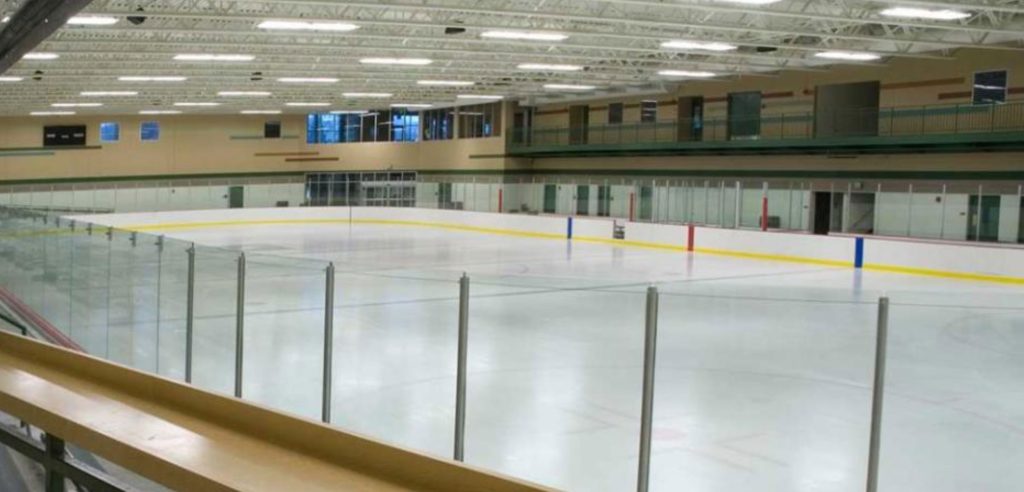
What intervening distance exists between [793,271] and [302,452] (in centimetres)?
2370

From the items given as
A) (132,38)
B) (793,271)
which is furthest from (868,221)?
(132,38)

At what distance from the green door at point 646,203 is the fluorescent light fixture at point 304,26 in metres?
15.5

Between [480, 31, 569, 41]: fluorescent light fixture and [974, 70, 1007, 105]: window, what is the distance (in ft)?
47.0

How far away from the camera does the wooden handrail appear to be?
2475 millimetres

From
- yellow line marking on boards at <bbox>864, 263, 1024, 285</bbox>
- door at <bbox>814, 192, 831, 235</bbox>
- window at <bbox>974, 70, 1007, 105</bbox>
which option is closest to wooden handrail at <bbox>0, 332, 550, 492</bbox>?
yellow line marking on boards at <bbox>864, 263, 1024, 285</bbox>

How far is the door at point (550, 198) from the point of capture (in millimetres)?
43094

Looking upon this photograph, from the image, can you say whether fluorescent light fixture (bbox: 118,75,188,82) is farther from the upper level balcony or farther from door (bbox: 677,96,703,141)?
door (bbox: 677,96,703,141)

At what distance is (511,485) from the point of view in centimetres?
235

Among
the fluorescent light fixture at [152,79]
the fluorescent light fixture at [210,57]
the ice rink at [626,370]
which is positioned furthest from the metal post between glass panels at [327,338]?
the fluorescent light fixture at [152,79]

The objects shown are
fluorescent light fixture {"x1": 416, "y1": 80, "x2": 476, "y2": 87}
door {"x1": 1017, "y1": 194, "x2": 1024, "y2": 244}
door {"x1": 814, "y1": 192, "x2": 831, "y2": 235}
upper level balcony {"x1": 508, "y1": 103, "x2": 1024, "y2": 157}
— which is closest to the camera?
door {"x1": 1017, "y1": 194, "x2": 1024, "y2": 244}

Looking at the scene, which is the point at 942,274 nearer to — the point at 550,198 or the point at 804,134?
the point at 804,134

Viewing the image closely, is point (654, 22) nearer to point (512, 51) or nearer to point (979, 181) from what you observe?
point (512, 51)

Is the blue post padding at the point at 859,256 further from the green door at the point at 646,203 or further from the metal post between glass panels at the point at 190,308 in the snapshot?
the metal post between glass panels at the point at 190,308

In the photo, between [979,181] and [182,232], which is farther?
[182,232]
